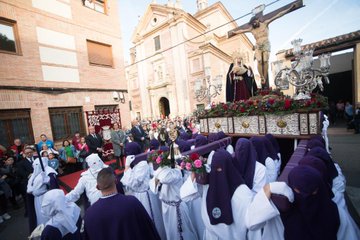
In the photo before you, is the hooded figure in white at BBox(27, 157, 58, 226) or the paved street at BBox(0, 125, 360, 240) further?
the paved street at BBox(0, 125, 360, 240)

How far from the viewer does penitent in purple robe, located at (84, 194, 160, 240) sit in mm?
1729

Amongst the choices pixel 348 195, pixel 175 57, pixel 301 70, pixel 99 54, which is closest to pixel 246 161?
pixel 348 195

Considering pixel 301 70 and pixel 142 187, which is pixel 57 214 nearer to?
pixel 142 187

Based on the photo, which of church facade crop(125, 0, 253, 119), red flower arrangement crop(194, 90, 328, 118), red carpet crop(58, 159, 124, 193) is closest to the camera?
red flower arrangement crop(194, 90, 328, 118)

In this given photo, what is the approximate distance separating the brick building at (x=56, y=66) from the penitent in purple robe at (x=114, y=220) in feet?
25.6

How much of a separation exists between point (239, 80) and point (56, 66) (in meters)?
8.52

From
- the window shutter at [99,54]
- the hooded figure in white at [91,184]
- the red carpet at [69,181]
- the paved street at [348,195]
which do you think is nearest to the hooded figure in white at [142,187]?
the hooded figure in white at [91,184]

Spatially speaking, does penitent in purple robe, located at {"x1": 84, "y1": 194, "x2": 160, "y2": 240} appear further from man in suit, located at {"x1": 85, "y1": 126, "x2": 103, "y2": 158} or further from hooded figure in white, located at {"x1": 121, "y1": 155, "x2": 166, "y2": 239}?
man in suit, located at {"x1": 85, "y1": 126, "x2": 103, "y2": 158}

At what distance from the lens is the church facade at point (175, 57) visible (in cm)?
2344

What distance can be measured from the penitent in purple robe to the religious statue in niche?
572 centimetres

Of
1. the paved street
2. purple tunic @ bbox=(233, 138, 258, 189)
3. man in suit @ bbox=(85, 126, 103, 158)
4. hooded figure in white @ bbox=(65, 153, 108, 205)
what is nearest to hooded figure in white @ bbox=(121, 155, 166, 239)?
hooded figure in white @ bbox=(65, 153, 108, 205)

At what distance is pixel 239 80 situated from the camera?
6.46 meters

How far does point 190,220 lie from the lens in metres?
2.87

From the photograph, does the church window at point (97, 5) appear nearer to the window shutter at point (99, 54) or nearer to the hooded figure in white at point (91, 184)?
the window shutter at point (99, 54)
